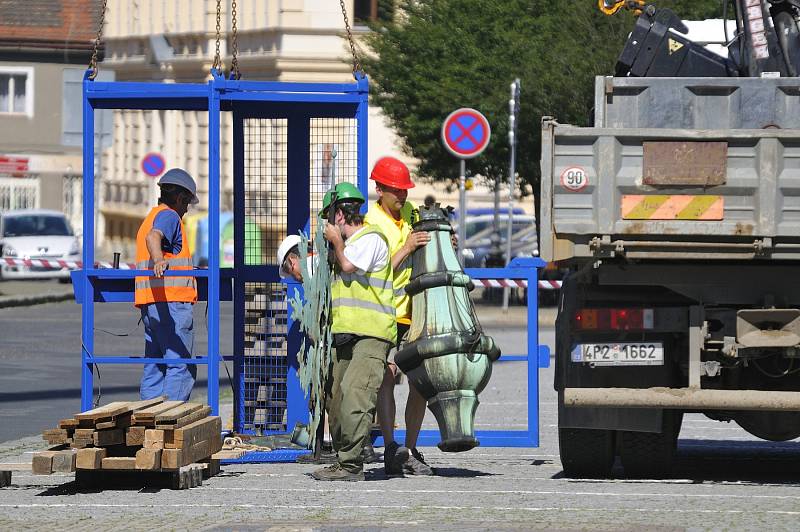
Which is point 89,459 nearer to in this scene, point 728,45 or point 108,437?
point 108,437

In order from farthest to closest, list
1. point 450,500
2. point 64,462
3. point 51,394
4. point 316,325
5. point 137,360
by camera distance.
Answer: point 51,394
point 137,360
point 316,325
point 64,462
point 450,500

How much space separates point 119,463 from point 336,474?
4.32 feet

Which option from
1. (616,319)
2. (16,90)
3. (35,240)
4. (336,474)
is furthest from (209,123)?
(16,90)

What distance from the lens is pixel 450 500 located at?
10.7m

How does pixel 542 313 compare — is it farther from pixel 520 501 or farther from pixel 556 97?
pixel 520 501

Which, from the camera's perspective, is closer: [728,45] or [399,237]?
[399,237]

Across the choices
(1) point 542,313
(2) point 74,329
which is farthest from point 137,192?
(2) point 74,329

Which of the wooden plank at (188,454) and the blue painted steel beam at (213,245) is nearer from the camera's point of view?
the wooden plank at (188,454)

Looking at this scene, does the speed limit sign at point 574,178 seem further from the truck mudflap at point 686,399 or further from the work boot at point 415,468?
the work boot at point 415,468

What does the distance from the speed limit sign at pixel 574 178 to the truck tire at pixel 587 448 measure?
1.60 metres

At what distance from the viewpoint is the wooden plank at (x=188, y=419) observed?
11062 mm

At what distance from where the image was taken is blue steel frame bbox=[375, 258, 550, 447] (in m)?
13.3

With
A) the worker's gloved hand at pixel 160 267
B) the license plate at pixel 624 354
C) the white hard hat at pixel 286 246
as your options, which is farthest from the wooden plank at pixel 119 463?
the license plate at pixel 624 354

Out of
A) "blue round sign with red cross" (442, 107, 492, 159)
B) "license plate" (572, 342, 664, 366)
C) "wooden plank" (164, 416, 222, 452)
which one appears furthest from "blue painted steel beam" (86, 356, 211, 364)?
"blue round sign with red cross" (442, 107, 492, 159)
